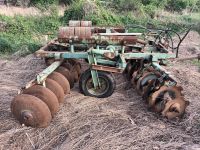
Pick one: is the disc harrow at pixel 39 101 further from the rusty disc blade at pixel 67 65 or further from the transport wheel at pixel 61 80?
the rusty disc blade at pixel 67 65

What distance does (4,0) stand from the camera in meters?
17.0

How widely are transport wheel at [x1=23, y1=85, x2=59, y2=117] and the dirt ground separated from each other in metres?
0.22

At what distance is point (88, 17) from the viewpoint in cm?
1397

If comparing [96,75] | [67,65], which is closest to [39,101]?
[96,75]

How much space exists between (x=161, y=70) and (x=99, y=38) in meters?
1.28

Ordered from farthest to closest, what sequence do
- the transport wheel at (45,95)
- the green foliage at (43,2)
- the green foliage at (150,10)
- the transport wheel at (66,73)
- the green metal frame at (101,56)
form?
the green foliage at (150,10) < the green foliage at (43,2) < the transport wheel at (66,73) < the green metal frame at (101,56) < the transport wheel at (45,95)

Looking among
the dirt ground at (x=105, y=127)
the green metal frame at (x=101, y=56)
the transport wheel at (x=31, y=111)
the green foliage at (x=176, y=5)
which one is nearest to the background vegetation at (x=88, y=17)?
the green foliage at (x=176, y=5)

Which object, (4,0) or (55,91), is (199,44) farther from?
(4,0)

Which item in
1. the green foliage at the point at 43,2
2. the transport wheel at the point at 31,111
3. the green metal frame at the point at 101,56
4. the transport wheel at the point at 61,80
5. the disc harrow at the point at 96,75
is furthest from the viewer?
the green foliage at the point at 43,2

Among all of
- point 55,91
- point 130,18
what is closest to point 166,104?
point 55,91

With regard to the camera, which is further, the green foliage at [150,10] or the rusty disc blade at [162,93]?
the green foliage at [150,10]

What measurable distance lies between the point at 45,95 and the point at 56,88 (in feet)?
1.43

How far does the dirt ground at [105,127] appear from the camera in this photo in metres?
4.64

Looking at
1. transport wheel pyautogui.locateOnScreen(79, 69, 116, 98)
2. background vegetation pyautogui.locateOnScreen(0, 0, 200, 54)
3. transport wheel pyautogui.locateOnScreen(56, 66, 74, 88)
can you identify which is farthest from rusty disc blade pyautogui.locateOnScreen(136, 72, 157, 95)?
background vegetation pyautogui.locateOnScreen(0, 0, 200, 54)
